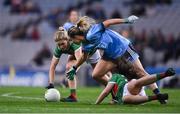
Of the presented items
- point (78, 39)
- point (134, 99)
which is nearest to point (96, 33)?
point (78, 39)

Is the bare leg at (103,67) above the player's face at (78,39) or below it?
below

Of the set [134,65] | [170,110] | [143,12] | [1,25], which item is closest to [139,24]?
[143,12]

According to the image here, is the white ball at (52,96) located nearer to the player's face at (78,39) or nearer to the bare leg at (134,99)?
the player's face at (78,39)

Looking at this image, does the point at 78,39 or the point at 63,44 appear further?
the point at 63,44

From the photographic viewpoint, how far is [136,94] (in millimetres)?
12898

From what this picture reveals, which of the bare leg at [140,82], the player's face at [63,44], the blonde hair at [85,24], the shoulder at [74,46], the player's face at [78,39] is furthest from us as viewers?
the shoulder at [74,46]

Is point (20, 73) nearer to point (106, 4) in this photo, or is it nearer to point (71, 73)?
point (106, 4)

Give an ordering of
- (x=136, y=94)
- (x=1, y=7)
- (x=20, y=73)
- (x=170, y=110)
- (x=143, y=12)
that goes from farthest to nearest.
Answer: (x=1, y=7), (x=143, y=12), (x=20, y=73), (x=136, y=94), (x=170, y=110)

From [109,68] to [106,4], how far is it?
20134 millimetres

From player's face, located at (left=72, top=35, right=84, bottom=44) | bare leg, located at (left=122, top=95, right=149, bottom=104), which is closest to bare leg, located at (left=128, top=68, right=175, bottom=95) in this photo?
bare leg, located at (left=122, top=95, right=149, bottom=104)

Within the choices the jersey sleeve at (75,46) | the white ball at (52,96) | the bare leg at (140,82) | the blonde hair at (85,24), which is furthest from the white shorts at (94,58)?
the bare leg at (140,82)

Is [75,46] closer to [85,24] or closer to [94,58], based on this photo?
[94,58]

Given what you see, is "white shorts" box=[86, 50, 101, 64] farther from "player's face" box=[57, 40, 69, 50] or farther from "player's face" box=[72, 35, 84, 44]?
"player's face" box=[72, 35, 84, 44]

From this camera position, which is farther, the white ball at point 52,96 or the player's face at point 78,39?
the white ball at point 52,96
